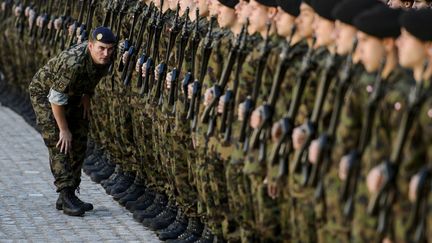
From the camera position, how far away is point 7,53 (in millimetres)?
19641

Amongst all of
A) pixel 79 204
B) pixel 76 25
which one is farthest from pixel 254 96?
pixel 76 25

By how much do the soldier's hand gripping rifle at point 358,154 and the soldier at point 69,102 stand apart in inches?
174

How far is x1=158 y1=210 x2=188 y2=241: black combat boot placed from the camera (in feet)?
36.9

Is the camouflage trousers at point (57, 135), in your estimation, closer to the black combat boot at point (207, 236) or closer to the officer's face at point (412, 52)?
the black combat boot at point (207, 236)

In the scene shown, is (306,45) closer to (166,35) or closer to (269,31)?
(269,31)

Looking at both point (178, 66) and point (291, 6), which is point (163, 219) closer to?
Answer: point (178, 66)

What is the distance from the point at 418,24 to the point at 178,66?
14.0 feet

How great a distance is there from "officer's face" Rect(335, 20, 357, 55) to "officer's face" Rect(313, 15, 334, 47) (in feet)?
0.72

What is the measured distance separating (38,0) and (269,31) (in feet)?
29.4

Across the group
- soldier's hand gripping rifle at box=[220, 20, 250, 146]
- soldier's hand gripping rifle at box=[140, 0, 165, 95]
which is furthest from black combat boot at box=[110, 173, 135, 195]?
soldier's hand gripping rifle at box=[220, 20, 250, 146]

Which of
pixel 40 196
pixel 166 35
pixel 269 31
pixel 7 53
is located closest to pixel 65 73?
pixel 166 35

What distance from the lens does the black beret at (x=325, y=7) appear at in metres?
8.18

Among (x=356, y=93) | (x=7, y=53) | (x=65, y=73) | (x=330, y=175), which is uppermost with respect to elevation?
(x=356, y=93)

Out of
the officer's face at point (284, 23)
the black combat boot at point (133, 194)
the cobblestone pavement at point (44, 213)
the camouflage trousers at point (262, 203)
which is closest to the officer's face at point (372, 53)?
the officer's face at point (284, 23)
